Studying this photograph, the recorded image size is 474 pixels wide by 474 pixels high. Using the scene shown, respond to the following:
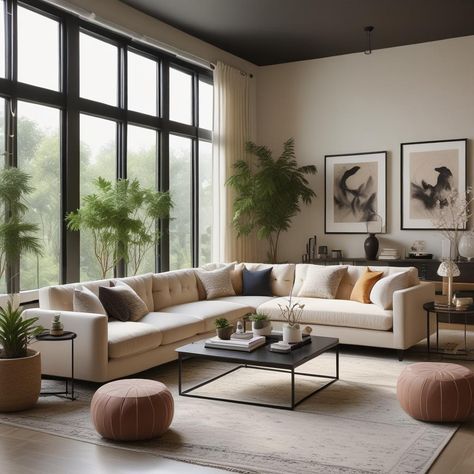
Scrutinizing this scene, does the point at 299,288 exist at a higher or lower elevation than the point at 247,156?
lower

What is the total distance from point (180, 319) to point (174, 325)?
197 mm

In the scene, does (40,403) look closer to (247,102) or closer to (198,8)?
(198,8)

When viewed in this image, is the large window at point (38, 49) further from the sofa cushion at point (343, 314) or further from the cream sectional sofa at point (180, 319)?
the sofa cushion at point (343, 314)

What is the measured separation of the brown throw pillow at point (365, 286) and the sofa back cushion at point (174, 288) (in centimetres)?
184

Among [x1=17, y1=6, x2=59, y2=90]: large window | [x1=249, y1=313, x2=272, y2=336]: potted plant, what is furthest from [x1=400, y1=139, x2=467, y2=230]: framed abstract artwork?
[x1=17, y1=6, x2=59, y2=90]: large window

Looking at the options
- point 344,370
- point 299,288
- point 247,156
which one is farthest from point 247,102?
point 344,370

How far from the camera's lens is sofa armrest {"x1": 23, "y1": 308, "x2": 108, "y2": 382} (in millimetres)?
4996

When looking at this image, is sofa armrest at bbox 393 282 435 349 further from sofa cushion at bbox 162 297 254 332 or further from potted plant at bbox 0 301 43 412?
potted plant at bbox 0 301 43 412

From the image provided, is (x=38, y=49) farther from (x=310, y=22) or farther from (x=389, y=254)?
(x=389, y=254)

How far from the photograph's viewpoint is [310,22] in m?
8.04

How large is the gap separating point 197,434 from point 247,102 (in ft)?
21.8

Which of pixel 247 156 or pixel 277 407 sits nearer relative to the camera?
pixel 277 407

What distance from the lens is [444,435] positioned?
4023 mm

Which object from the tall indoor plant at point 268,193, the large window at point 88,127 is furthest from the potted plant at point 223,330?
the tall indoor plant at point 268,193
